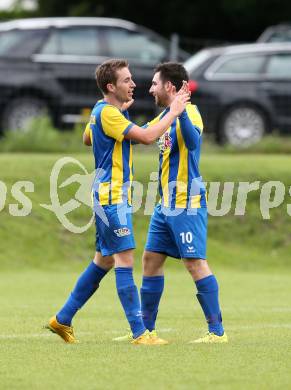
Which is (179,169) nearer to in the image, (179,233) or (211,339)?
(179,233)

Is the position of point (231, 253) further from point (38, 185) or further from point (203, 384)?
point (203, 384)

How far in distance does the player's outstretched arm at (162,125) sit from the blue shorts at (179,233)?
648 millimetres

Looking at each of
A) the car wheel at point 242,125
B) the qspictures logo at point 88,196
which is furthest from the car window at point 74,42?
the qspictures logo at point 88,196

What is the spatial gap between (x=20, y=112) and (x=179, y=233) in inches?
506

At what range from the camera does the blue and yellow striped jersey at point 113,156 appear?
351 inches

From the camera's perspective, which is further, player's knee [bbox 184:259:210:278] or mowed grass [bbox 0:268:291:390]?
player's knee [bbox 184:259:210:278]

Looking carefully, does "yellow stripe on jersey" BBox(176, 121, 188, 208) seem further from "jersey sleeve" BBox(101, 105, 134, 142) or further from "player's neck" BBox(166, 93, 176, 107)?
"jersey sleeve" BBox(101, 105, 134, 142)

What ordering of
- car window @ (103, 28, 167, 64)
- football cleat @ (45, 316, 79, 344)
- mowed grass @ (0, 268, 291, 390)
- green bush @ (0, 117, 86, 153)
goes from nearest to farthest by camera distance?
mowed grass @ (0, 268, 291, 390) → football cleat @ (45, 316, 79, 344) → green bush @ (0, 117, 86, 153) → car window @ (103, 28, 167, 64)

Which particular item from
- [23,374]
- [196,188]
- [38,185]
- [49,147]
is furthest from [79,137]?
[23,374]

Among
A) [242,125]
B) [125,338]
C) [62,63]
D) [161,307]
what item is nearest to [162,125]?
[125,338]

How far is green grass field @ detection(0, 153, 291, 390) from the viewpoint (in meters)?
7.50

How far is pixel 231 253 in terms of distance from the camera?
1695cm

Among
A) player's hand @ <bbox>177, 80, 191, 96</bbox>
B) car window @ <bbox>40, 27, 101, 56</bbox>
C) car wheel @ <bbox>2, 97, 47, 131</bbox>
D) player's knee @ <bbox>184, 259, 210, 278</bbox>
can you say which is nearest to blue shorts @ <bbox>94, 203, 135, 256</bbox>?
player's knee @ <bbox>184, 259, 210, 278</bbox>

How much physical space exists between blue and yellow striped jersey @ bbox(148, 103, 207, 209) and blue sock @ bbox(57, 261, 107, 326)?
2.35 ft
